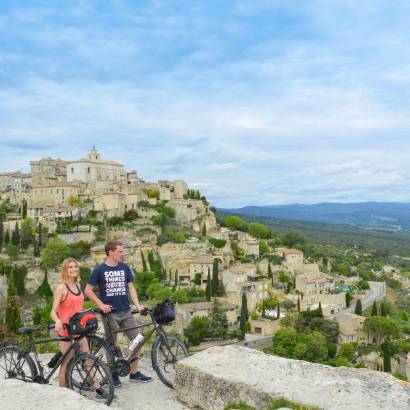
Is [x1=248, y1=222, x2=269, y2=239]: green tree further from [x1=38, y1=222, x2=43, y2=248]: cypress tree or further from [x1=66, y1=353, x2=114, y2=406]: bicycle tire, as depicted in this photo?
[x1=66, y1=353, x2=114, y2=406]: bicycle tire

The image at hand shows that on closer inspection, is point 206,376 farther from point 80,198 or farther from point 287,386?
point 80,198

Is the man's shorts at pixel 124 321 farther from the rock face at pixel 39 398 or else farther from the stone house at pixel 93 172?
the stone house at pixel 93 172

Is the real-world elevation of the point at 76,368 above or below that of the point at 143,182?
below

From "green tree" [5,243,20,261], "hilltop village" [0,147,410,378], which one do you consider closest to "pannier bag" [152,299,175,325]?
"hilltop village" [0,147,410,378]

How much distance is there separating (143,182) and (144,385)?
6681 centimetres

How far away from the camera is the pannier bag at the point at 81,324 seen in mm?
6457

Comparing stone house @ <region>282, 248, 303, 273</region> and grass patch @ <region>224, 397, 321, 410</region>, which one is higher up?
grass patch @ <region>224, 397, 321, 410</region>

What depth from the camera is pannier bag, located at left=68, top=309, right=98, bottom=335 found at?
21.2 feet

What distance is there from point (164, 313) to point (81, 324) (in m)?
1.21

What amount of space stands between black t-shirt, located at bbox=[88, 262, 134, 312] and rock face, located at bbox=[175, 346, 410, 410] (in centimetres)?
140

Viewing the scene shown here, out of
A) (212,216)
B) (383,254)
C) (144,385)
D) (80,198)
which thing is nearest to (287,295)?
(212,216)

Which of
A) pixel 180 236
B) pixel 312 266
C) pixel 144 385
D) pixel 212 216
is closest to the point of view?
pixel 144 385

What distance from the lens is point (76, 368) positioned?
653cm

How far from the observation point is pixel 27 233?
175 ft
